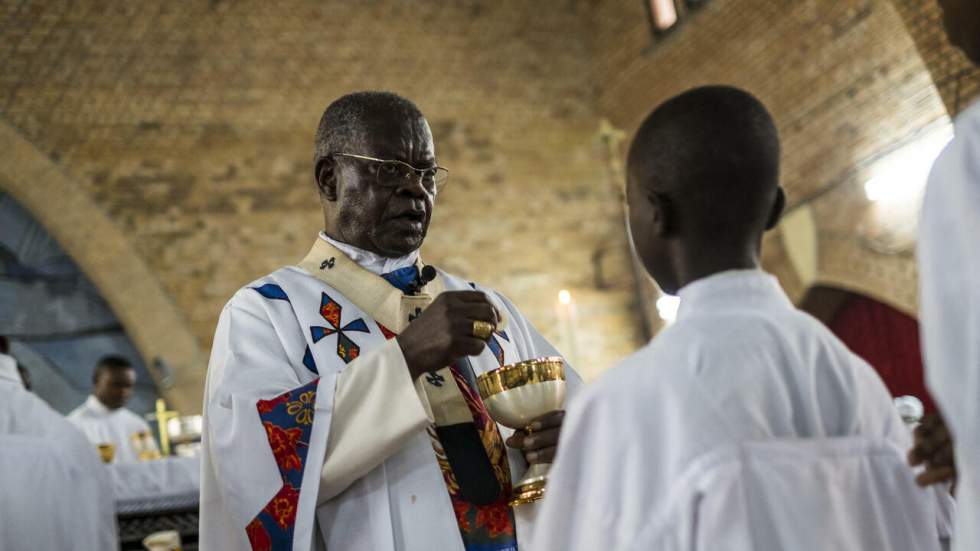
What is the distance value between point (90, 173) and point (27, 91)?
87cm

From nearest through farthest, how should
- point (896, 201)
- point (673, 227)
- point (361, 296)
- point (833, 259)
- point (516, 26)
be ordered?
point (673, 227), point (361, 296), point (896, 201), point (833, 259), point (516, 26)

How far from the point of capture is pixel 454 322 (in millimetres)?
2424

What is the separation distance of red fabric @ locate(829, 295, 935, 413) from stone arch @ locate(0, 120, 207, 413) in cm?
569

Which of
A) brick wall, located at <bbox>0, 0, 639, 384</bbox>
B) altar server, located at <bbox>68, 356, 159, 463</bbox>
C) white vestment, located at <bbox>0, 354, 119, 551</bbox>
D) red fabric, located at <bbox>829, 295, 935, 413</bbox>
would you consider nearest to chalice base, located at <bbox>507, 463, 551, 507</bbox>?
white vestment, located at <bbox>0, 354, 119, 551</bbox>

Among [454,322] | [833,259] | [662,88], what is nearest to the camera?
[454,322]

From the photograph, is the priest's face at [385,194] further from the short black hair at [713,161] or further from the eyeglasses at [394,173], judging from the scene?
the short black hair at [713,161]

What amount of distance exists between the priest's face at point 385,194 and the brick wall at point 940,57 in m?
5.92

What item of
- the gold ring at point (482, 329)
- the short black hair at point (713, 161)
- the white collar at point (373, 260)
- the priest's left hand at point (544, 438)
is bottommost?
the priest's left hand at point (544, 438)

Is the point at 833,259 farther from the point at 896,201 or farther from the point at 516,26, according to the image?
the point at 516,26

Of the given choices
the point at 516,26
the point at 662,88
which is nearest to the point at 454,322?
the point at 662,88


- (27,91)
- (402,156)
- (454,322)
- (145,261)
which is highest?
(27,91)

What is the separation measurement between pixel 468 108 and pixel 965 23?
10046 millimetres

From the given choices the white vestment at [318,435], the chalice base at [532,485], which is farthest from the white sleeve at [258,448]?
the chalice base at [532,485]

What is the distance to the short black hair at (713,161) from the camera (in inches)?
69.7
